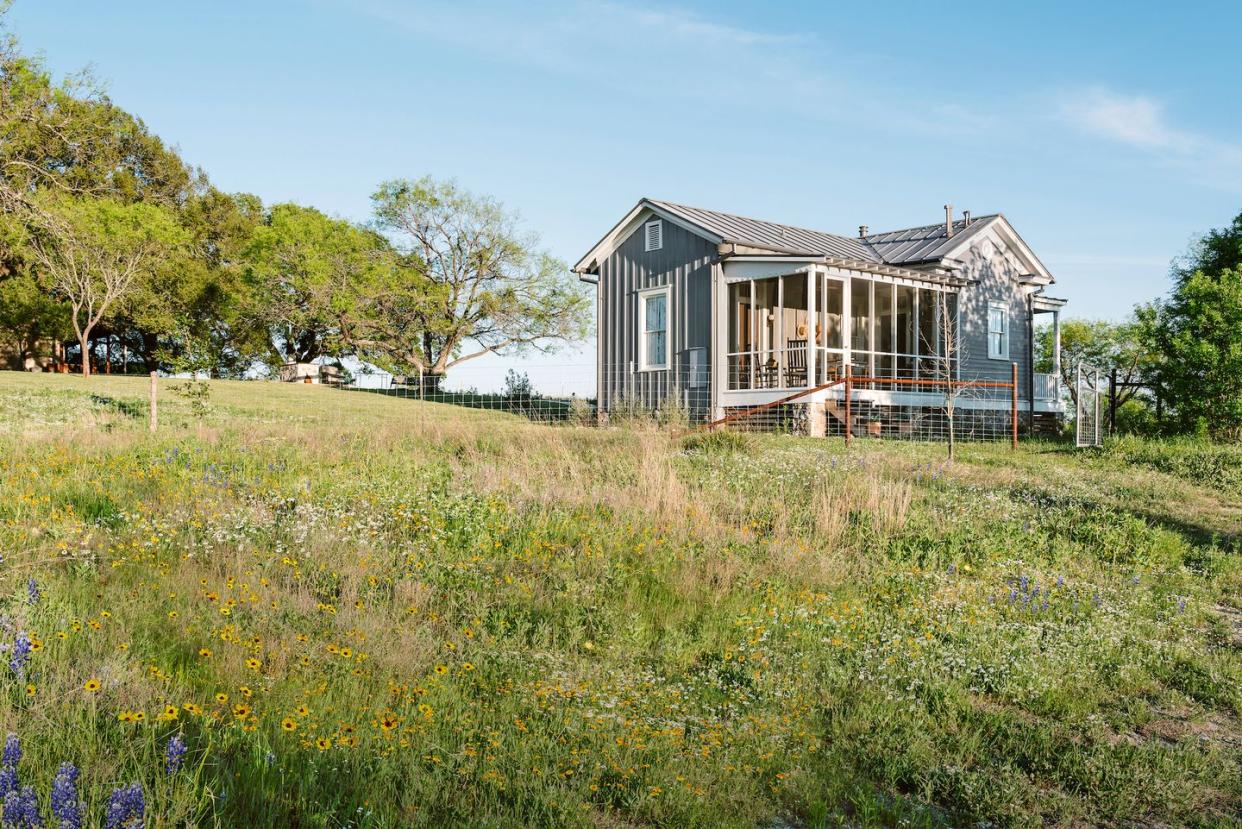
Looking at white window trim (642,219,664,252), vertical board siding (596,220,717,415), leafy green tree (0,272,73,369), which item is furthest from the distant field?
leafy green tree (0,272,73,369)

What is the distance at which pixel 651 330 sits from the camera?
23.8 meters

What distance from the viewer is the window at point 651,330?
77.5 feet

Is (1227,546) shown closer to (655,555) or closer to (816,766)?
(655,555)

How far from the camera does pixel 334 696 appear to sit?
4.86 metres

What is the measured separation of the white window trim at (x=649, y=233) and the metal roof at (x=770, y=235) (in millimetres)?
576

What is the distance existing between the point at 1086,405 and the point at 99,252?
3148 centimetres

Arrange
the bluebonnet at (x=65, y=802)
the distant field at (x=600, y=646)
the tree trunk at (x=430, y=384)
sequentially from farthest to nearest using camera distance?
the tree trunk at (x=430, y=384)
the distant field at (x=600, y=646)
the bluebonnet at (x=65, y=802)

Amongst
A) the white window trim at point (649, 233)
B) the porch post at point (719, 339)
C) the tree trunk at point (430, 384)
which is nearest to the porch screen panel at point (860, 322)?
the porch post at point (719, 339)

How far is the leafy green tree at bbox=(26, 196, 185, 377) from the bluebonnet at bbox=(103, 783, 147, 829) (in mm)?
29654

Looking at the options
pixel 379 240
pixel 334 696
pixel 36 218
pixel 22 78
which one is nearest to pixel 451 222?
pixel 379 240

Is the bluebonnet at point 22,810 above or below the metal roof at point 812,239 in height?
below

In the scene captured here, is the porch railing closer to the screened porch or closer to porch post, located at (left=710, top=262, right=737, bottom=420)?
the screened porch

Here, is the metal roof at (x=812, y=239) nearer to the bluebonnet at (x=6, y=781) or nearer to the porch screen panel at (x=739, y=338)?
the porch screen panel at (x=739, y=338)

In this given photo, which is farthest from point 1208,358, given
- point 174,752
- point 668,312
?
point 174,752
